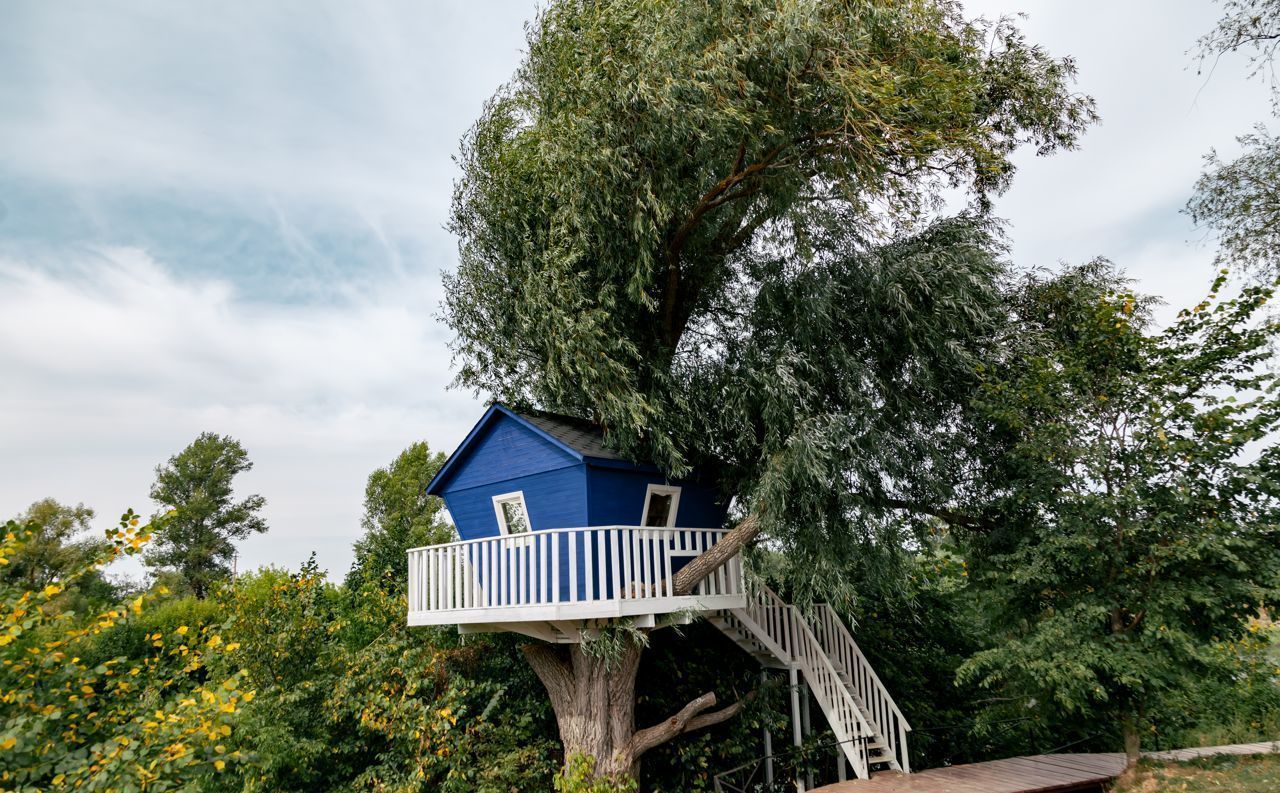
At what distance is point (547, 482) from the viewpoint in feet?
35.3

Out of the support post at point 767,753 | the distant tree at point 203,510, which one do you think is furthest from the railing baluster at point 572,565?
the distant tree at point 203,510

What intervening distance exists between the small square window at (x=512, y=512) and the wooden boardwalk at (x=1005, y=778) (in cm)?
532

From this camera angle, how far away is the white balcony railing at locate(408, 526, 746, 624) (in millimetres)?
9281

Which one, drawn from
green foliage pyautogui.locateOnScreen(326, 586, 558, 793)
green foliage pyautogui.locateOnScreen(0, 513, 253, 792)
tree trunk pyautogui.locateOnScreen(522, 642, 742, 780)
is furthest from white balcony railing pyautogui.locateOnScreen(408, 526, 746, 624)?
green foliage pyautogui.locateOnScreen(0, 513, 253, 792)

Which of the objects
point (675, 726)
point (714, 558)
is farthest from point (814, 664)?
point (714, 558)

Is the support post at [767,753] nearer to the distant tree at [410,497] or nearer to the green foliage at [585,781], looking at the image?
the green foliage at [585,781]

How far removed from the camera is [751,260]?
39.0 ft

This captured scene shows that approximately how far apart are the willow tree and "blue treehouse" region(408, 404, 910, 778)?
59 cm

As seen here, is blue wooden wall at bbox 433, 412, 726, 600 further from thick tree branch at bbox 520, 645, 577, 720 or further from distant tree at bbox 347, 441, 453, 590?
distant tree at bbox 347, 441, 453, 590

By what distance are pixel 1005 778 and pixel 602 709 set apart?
5.45m

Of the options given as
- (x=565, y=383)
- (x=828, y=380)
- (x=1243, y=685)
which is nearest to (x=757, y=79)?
(x=828, y=380)

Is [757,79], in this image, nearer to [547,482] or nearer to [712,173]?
[712,173]

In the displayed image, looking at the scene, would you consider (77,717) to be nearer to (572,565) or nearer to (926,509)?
(572,565)

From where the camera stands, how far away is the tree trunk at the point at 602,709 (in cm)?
1070
